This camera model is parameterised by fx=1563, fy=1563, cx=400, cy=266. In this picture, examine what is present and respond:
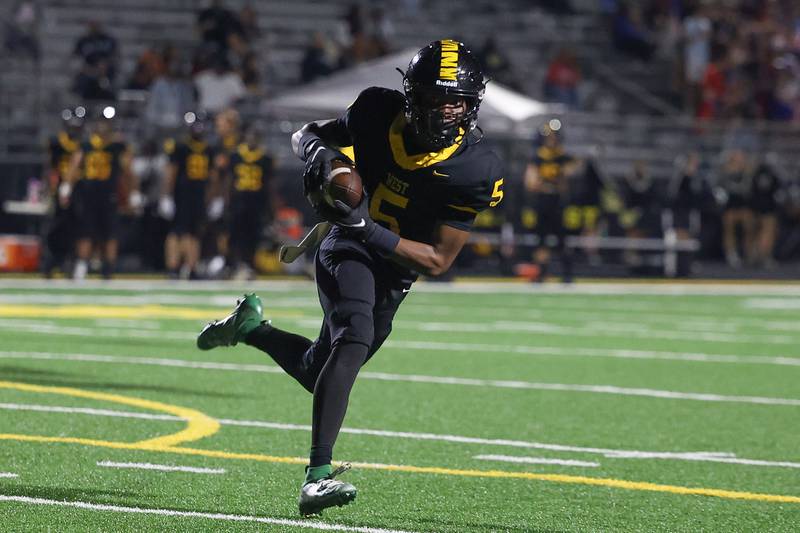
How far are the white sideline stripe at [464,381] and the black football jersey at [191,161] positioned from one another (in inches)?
327

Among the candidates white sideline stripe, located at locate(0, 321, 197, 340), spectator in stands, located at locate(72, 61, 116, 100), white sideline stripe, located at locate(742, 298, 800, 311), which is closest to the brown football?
white sideline stripe, located at locate(0, 321, 197, 340)

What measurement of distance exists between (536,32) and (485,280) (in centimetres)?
631

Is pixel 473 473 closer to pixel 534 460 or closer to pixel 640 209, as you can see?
pixel 534 460

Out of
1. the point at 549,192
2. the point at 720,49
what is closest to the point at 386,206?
the point at 549,192

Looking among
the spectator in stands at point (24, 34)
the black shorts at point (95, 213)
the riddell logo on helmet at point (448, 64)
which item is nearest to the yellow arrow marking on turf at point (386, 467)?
the riddell logo on helmet at point (448, 64)

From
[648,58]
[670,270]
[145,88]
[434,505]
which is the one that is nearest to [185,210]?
[145,88]

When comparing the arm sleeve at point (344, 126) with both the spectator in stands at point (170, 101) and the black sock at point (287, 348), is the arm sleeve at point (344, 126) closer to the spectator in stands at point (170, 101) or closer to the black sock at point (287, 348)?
the black sock at point (287, 348)

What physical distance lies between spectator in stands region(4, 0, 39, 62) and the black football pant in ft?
53.3

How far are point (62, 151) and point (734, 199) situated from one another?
10.3 m

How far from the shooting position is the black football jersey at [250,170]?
18.4 meters

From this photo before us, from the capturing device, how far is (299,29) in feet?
74.7

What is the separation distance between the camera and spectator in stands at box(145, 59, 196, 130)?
19078 millimetres

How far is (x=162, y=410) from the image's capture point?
752 cm

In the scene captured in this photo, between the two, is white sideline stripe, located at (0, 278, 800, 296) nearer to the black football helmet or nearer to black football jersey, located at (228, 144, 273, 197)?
black football jersey, located at (228, 144, 273, 197)
